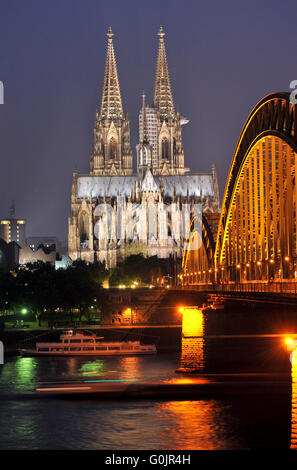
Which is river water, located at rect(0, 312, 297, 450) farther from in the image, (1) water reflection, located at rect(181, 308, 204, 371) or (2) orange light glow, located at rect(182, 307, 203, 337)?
(2) orange light glow, located at rect(182, 307, 203, 337)

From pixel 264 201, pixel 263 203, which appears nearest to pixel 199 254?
pixel 264 201

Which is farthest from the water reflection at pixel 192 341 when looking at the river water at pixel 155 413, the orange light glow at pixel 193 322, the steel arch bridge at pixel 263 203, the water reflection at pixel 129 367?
the steel arch bridge at pixel 263 203

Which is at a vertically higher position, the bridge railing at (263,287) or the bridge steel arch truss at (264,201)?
the bridge steel arch truss at (264,201)

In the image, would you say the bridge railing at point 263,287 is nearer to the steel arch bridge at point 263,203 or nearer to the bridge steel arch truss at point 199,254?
the steel arch bridge at point 263,203

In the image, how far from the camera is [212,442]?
154 ft

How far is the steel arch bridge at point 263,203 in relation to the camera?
165ft

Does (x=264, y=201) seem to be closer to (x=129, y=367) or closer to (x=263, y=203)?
(x=263, y=203)

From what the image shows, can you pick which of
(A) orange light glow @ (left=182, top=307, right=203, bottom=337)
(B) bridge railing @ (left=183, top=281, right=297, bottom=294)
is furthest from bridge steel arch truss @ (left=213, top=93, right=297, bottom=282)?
(A) orange light glow @ (left=182, top=307, right=203, bottom=337)

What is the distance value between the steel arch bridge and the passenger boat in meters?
14.2

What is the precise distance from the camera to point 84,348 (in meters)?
97.7

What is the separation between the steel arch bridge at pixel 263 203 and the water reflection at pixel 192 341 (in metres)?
6.60

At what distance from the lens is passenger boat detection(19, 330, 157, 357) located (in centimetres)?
9462
